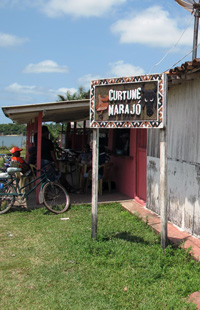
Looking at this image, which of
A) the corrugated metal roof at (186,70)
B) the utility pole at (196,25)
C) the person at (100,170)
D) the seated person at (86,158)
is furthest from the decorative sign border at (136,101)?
the seated person at (86,158)

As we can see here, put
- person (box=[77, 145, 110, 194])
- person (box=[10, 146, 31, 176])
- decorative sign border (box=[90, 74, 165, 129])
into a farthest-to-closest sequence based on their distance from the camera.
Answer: person (box=[77, 145, 110, 194]) → person (box=[10, 146, 31, 176]) → decorative sign border (box=[90, 74, 165, 129])

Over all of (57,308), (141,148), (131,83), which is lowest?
(57,308)

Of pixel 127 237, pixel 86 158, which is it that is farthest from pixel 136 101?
pixel 86 158

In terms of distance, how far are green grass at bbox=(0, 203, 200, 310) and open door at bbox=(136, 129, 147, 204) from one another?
170 cm

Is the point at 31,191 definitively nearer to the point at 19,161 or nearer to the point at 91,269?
the point at 19,161

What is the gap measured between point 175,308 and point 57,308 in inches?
46.0

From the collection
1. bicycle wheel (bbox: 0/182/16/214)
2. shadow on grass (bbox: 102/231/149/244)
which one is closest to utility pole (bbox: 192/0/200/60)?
shadow on grass (bbox: 102/231/149/244)

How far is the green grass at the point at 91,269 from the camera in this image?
11.7ft

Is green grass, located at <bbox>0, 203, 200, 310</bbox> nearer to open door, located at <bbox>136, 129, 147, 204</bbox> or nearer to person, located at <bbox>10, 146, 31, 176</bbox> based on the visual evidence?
open door, located at <bbox>136, 129, 147, 204</bbox>

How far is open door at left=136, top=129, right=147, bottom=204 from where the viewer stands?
7844 mm

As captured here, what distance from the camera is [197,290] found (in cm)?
372

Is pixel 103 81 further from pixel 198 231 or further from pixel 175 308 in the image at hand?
pixel 175 308

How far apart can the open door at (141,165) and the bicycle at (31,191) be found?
1.79m

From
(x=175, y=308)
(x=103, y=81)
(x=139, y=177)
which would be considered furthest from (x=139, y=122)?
(x=139, y=177)
